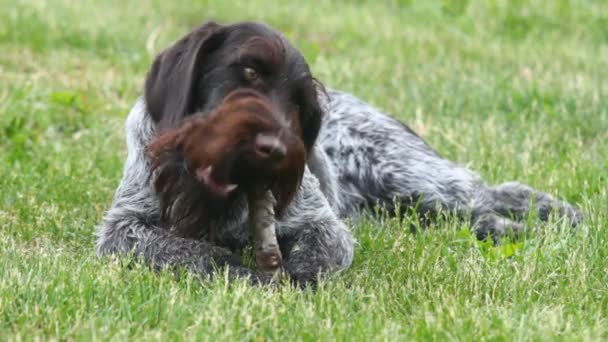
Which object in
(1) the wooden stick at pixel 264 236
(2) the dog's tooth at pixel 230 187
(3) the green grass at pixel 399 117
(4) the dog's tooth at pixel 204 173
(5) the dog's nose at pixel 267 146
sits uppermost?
(5) the dog's nose at pixel 267 146

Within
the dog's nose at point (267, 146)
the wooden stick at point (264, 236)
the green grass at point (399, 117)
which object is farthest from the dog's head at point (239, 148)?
the green grass at point (399, 117)

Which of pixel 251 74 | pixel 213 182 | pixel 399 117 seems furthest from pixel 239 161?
pixel 399 117

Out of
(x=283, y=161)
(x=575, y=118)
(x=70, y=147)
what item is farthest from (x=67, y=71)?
(x=283, y=161)

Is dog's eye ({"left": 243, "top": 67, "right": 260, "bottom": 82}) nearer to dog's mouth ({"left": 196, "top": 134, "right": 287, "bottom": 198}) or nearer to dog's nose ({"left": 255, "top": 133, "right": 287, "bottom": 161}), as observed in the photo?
dog's mouth ({"left": 196, "top": 134, "right": 287, "bottom": 198})

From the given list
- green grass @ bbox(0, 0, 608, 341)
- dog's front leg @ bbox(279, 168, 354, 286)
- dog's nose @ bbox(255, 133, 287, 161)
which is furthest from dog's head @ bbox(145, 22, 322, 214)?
green grass @ bbox(0, 0, 608, 341)

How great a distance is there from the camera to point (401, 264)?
4867mm

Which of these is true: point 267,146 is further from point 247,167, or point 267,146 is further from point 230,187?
point 230,187

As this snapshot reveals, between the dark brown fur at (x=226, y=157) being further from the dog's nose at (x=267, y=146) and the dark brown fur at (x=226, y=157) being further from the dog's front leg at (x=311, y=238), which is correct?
the dog's front leg at (x=311, y=238)

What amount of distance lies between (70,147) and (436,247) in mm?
3180

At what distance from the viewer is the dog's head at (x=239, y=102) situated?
12.6 feet

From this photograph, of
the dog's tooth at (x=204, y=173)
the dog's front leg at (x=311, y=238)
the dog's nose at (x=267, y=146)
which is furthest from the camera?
the dog's front leg at (x=311, y=238)

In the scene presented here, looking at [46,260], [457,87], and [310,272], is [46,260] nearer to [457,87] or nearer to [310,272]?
[310,272]

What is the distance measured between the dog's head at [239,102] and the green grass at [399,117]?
50cm

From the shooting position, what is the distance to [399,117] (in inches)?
333
